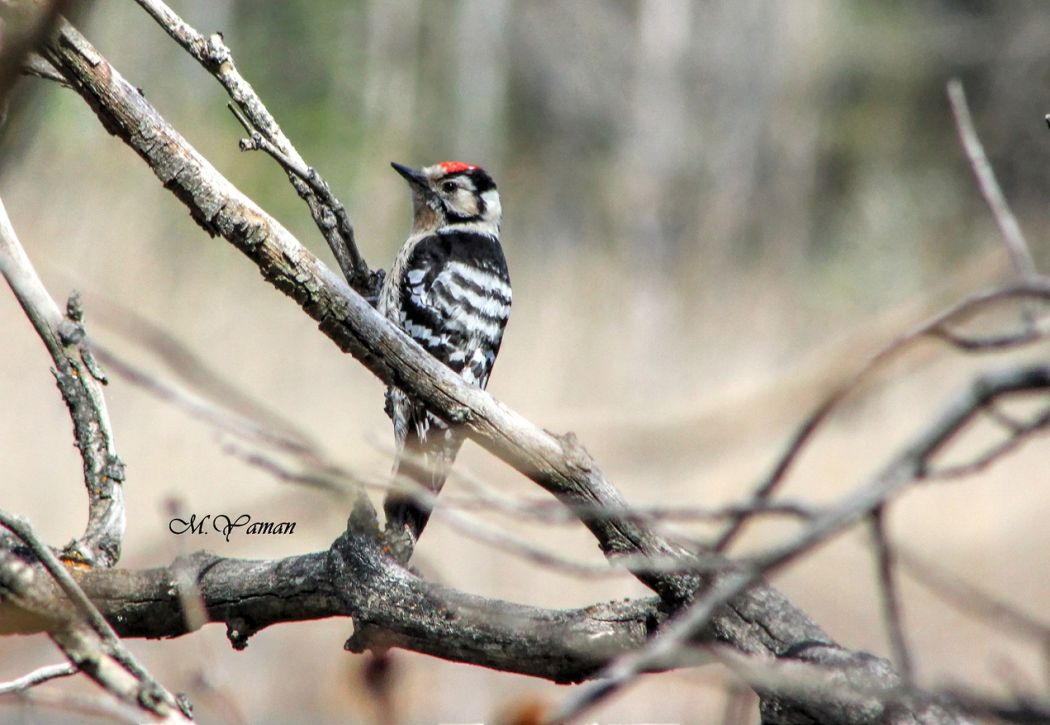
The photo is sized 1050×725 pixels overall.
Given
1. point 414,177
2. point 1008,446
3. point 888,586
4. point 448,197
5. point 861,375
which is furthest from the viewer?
point 448,197

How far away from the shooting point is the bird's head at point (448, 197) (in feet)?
19.4

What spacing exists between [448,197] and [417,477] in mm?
3090

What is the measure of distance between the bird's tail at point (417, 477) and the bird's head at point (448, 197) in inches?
60.0

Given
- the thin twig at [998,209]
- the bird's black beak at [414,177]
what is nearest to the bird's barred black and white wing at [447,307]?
the bird's black beak at [414,177]

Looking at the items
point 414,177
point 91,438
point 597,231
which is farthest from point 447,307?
point 597,231

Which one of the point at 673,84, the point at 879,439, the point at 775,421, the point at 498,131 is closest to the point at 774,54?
the point at 673,84

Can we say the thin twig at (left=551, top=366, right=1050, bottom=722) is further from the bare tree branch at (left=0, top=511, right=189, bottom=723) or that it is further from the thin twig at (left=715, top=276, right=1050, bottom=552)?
the bare tree branch at (left=0, top=511, right=189, bottom=723)

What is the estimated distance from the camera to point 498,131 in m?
15.5

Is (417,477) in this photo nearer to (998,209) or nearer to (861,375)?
(998,209)

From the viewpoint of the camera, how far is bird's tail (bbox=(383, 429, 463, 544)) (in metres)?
1.85

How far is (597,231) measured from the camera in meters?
14.9

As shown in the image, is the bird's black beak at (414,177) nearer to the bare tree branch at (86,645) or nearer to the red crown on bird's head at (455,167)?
the red crown on bird's head at (455,167)

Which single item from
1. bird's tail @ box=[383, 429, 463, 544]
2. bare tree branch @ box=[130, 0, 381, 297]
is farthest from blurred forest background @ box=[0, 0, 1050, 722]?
bare tree branch @ box=[130, 0, 381, 297]

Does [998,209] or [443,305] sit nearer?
[998,209]
